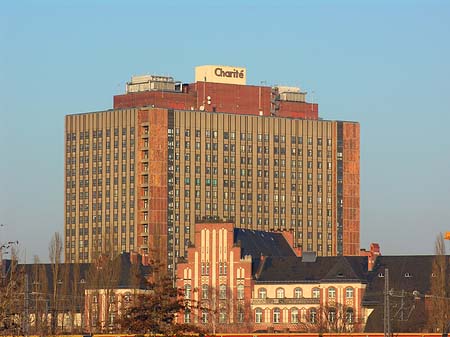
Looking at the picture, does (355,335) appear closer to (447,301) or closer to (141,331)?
(447,301)

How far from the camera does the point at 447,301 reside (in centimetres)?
19612

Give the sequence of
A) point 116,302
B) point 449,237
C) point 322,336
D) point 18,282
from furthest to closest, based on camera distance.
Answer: point 116,302, point 322,336, point 449,237, point 18,282

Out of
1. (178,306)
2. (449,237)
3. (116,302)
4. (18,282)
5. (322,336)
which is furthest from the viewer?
(116,302)

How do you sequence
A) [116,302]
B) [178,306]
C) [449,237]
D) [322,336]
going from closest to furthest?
1. [178,306]
2. [449,237]
3. [322,336]
4. [116,302]

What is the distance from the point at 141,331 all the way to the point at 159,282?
3854 mm

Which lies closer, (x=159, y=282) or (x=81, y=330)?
(x=159, y=282)

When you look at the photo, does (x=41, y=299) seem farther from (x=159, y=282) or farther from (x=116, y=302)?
(x=159, y=282)

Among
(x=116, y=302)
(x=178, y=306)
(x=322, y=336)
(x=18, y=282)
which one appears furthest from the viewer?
(x=116, y=302)

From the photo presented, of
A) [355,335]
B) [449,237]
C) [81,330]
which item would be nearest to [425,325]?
[355,335]

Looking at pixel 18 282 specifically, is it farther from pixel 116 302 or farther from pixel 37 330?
pixel 116 302

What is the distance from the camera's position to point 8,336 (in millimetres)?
106562

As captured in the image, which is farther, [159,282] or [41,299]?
[41,299]

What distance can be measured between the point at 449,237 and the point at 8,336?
142 feet

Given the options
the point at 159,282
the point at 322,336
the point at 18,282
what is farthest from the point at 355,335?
the point at 18,282
